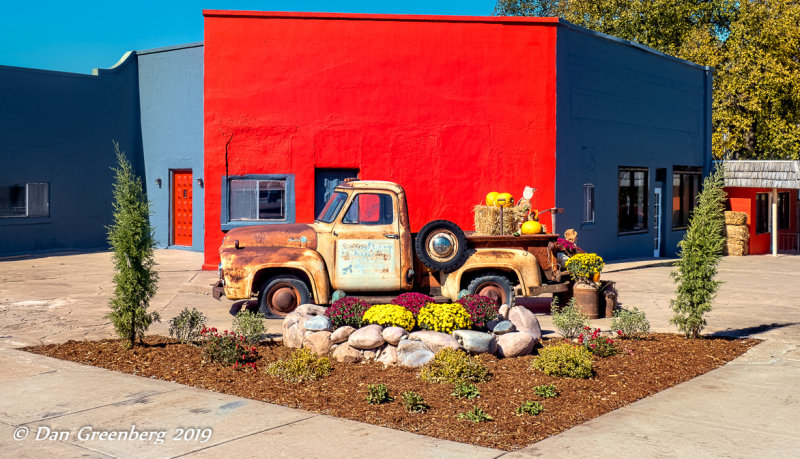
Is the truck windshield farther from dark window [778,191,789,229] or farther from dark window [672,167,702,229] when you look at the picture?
dark window [778,191,789,229]

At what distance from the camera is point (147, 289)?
32.9 ft

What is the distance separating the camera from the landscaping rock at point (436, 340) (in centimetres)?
919

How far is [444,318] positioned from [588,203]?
1424 centimetres

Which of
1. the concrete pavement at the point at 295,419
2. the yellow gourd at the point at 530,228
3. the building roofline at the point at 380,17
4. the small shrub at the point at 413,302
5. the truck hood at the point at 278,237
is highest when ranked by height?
the building roofline at the point at 380,17

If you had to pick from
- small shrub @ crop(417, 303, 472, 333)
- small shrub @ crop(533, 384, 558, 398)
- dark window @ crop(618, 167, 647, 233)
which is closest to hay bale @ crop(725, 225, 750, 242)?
dark window @ crop(618, 167, 647, 233)

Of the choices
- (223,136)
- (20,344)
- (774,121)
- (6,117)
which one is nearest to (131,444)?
(20,344)

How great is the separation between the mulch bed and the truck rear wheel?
2.49 meters

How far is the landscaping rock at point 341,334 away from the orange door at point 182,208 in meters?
18.7

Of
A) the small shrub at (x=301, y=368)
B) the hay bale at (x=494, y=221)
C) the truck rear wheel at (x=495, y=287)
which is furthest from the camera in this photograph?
the hay bale at (x=494, y=221)

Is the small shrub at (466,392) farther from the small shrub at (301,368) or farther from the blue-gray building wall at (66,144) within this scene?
the blue-gray building wall at (66,144)

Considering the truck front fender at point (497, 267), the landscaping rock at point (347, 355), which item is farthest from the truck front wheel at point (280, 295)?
the landscaping rock at point (347, 355)

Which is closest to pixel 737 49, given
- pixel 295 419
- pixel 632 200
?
pixel 632 200

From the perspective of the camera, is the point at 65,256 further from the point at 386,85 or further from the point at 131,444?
the point at 131,444

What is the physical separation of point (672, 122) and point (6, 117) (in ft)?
69.9
